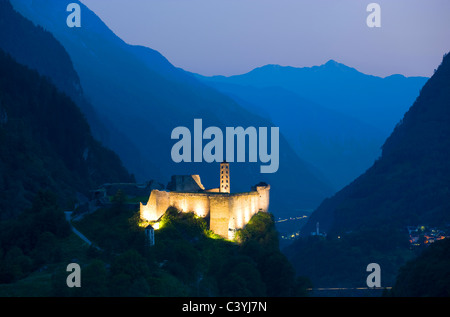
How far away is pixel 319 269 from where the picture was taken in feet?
448

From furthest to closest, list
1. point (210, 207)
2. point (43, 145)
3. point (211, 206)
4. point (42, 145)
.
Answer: point (43, 145) → point (42, 145) → point (210, 207) → point (211, 206)

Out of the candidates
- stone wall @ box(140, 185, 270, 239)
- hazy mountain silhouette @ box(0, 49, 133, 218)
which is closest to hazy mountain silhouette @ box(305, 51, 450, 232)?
hazy mountain silhouette @ box(0, 49, 133, 218)

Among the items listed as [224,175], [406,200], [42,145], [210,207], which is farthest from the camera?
[406,200]

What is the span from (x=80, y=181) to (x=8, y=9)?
3243 inches

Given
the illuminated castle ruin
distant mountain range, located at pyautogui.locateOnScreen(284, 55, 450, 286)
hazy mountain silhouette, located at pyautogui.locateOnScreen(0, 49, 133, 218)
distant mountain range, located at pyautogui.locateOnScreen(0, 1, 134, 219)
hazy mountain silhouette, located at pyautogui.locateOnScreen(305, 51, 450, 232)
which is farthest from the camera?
hazy mountain silhouette, located at pyautogui.locateOnScreen(305, 51, 450, 232)

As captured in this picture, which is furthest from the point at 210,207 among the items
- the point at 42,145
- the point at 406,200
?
the point at 406,200

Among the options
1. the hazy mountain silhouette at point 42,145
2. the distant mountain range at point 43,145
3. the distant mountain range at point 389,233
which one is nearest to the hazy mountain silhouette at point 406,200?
the distant mountain range at point 389,233

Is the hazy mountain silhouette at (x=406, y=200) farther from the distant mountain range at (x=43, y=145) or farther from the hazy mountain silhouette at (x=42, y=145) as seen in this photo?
the hazy mountain silhouette at (x=42, y=145)

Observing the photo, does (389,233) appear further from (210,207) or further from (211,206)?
(211,206)

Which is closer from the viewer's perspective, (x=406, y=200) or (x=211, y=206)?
(x=211, y=206)

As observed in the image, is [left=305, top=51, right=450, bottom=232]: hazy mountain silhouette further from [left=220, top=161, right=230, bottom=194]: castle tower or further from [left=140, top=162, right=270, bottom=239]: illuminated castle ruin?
[left=140, top=162, right=270, bottom=239]: illuminated castle ruin

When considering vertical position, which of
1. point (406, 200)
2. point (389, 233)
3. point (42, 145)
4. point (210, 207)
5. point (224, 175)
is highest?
point (42, 145)

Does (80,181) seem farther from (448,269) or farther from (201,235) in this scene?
(448,269)
